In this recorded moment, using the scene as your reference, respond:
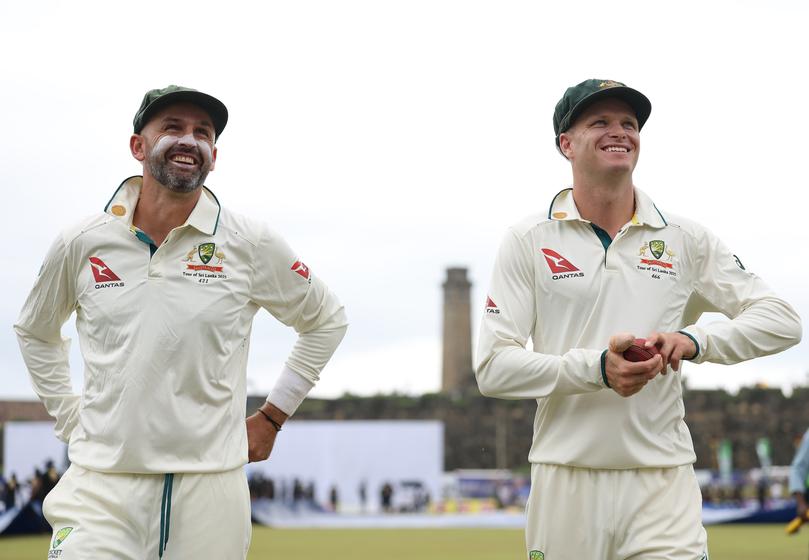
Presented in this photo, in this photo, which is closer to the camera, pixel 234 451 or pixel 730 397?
pixel 234 451

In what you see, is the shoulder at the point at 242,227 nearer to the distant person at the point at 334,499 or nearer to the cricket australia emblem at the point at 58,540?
the cricket australia emblem at the point at 58,540

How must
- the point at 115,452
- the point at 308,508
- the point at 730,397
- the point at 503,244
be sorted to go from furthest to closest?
the point at 730,397, the point at 308,508, the point at 503,244, the point at 115,452

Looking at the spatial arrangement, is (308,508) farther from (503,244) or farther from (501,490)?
(503,244)

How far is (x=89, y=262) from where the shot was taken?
4.51 m

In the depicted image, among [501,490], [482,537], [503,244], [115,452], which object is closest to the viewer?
[115,452]

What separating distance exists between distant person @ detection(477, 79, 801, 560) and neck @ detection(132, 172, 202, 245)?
1.12m

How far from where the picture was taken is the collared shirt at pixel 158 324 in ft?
14.0

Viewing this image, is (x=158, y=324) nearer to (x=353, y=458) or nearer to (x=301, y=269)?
(x=301, y=269)

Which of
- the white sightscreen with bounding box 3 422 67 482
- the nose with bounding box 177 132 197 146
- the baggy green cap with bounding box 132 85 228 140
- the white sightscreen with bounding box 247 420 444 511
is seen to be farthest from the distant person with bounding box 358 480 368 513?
the nose with bounding box 177 132 197 146

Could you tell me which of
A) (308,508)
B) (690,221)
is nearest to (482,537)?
(308,508)

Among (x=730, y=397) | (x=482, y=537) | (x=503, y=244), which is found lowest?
(x=482, y=537)

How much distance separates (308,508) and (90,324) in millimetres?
18557

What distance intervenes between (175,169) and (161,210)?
0.16 m

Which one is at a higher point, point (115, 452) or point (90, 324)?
point (90, 324)
